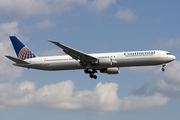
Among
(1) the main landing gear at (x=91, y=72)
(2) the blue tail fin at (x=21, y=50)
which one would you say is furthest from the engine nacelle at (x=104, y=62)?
(2) the blue tail fin at (x=21, y=50)

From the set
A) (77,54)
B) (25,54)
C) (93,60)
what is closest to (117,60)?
(93,60)

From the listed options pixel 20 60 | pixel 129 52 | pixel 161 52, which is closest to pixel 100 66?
pixel 129 52

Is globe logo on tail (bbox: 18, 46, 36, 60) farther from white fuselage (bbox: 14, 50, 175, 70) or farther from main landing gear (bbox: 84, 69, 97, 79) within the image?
main landing gear (bbox: 84, 69, 97, 79)

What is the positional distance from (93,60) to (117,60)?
403 cm

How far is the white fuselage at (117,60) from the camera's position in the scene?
54.5m

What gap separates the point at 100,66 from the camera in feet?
185

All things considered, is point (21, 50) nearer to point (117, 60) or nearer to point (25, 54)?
point (25, 54)

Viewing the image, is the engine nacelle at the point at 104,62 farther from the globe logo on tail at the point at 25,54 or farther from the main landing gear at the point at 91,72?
the globe logo on tail at the point at 25,54

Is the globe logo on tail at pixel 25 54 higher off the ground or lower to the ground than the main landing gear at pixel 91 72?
higher

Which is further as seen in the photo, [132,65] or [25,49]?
[25,49]

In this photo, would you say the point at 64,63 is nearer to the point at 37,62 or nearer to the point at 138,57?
the point at 37,62

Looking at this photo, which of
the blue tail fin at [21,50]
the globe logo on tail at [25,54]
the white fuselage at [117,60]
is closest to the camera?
the white fuselage at [117,60]

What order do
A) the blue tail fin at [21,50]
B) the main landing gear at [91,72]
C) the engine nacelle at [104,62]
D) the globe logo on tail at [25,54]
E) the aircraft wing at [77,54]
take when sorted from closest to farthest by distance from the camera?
1. the aircraft wing at [77,54]
2. the engine nacelle at [104,62]
3. the main landing gear at [91,72]
4. the globe logo on tail at [25,54]
5. the blue tail fin at [21,50]

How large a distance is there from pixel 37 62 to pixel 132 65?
653 inches
